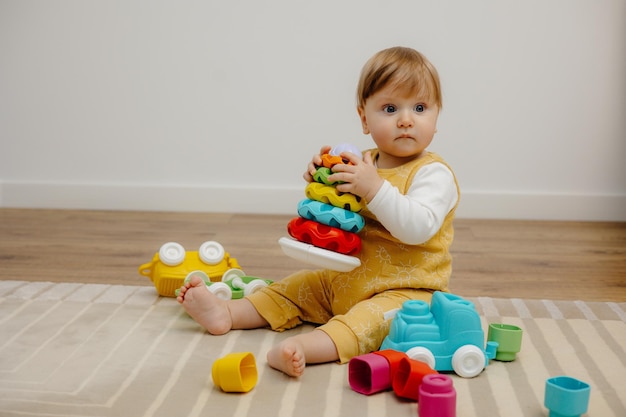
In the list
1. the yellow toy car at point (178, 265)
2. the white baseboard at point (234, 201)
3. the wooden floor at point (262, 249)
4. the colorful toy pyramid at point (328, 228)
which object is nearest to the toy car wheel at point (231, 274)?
the yellow toy car at point (178, 265)

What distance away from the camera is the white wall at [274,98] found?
2512 millimetres

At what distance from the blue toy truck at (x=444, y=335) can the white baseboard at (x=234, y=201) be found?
4.75 feet

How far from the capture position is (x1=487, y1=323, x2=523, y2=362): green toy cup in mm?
1230

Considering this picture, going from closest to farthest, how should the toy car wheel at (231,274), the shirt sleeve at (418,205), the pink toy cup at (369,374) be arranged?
the pink toy cup at (369,374) → the shirt sleeve at (418,205) → the toy car wheel at (231,274)

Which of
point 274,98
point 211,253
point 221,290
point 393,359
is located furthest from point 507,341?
point 274,98

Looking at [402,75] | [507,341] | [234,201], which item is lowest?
[234,201]

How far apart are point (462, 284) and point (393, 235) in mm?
550

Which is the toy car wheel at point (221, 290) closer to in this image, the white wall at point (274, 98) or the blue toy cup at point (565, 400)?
the blue toy cup at point (565, 400)

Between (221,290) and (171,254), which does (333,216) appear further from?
(171,254)

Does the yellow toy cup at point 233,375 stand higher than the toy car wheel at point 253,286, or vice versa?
the yellow toy cup at point 233,375

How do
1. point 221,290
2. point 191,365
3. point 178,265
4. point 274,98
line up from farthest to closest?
1. point 274,98
2. point 178,265
3. point 221,290
4. point 191,365

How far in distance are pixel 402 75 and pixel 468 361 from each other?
18.8 inches

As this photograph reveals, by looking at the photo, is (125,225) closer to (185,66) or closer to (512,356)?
(185,66)

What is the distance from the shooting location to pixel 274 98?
259 cm
